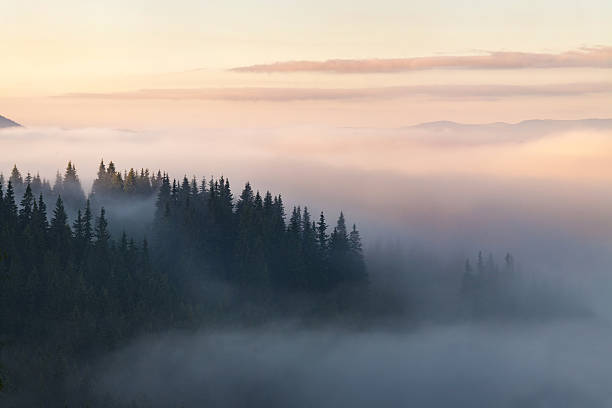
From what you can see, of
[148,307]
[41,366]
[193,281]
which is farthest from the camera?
[193,281]

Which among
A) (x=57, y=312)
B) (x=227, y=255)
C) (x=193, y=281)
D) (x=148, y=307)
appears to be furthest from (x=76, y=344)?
(x=227, y=255)

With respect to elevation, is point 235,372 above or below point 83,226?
below

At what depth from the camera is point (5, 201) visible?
160 metres

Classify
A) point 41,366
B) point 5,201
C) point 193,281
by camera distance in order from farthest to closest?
1. point 193,281
2. point 5,201
3. point 41,366

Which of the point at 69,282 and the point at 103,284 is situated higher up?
the point at 69,282

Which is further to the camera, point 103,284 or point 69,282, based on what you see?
point 103,284

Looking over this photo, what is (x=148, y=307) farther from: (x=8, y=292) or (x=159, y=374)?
(x=8, y=292)

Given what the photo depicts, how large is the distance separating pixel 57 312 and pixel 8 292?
8852 mm

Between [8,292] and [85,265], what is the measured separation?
58.2ft

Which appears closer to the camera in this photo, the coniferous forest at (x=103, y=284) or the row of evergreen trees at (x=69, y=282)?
the coniferous forest at (x=103, y=284)

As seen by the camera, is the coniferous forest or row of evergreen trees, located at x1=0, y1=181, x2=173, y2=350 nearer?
the coniferous forest

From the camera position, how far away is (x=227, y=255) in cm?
19850

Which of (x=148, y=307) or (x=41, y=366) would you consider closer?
(x=41, y=366)

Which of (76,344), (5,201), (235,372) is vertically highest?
(5,201)
